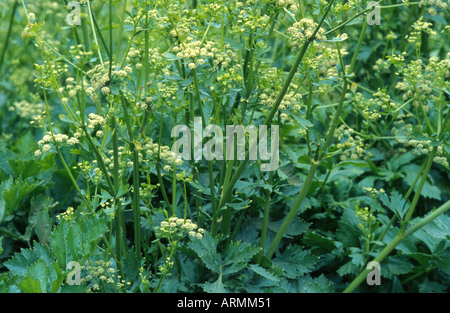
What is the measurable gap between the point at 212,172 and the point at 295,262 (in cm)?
47

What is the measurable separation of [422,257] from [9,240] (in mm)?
1674

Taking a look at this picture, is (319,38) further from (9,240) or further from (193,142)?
(9,240)

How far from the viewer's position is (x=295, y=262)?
189 centimetres

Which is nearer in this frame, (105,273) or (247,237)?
(105,273)

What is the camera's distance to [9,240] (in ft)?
6.94

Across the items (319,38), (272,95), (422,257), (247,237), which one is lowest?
(422,257)

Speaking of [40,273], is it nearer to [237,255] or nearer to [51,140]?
[51,140]

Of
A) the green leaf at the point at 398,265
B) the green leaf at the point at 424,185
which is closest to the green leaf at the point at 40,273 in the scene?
the green leaf at the point at 398,265

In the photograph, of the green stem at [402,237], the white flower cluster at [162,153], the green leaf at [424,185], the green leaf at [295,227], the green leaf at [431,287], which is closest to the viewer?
the white flower cluster at [162,153]

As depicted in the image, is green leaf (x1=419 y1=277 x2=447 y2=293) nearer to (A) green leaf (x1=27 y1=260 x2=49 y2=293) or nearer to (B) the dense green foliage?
(B) the dense green foliage

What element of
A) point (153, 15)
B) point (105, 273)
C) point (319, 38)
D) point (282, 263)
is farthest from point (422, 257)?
point (153, 15)

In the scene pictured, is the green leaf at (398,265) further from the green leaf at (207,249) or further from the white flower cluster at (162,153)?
Result: the white flower cluster at (162,153)

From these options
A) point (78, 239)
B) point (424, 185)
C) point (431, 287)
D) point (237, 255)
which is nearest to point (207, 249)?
point (237, 255)

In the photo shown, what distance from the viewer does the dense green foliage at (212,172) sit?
1.54m
